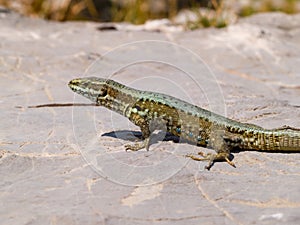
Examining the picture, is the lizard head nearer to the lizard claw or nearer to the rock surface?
the rock surface

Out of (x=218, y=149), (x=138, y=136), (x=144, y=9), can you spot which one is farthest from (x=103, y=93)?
(x=144, y=9)

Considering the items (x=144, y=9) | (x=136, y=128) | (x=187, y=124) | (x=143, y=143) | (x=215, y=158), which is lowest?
(x=144, y=9)

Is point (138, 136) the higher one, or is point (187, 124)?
point (187, 124)

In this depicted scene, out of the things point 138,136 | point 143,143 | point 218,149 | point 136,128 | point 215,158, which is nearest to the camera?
point 215,158

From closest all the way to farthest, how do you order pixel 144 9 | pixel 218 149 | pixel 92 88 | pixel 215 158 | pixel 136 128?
pixel 215 158 < pixel 218 149 < pixel 92 88 < pixel 136 128 < pixel 144 9

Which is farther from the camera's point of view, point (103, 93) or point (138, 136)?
point (138, 136)

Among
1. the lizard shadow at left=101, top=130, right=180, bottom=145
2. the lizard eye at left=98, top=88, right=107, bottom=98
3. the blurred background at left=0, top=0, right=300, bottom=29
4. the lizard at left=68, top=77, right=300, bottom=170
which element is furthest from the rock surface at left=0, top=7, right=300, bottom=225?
the blurred background at left=0, top=0, right=300, bottom=29

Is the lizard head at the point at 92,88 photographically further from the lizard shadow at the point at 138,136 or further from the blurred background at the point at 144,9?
the blurred background at the point at 144,9

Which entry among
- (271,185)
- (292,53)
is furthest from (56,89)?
(292,53)

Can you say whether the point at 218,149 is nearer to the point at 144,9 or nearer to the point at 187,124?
the point at 187,124
